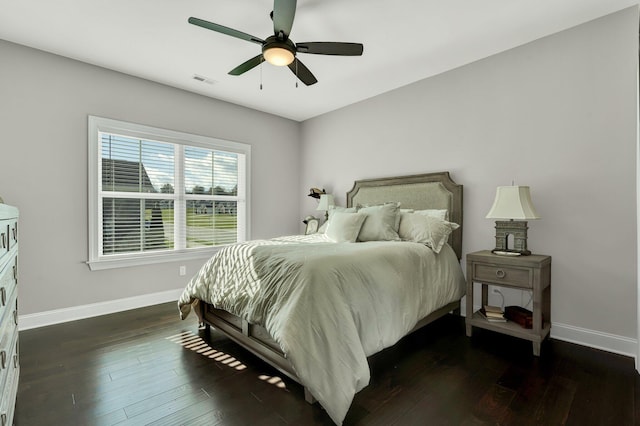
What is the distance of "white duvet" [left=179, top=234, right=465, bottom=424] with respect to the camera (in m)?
1.63

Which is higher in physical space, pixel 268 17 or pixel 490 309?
pixel 268 17

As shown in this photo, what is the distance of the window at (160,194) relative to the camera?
11.1 feet

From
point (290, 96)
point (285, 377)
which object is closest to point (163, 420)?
point (285, 377)

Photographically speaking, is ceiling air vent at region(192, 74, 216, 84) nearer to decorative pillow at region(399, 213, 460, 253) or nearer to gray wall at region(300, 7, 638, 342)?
gray wall at region(300, 7, 638, 342)

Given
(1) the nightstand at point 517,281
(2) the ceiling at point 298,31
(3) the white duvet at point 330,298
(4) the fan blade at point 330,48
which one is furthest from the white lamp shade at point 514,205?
(4) the fan blade at point 330,48

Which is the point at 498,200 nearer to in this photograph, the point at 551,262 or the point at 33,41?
the point at 551,262

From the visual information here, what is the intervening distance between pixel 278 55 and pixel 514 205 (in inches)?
86.6

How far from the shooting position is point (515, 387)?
1906 millimetres

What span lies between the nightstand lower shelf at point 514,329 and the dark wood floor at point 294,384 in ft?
0.38

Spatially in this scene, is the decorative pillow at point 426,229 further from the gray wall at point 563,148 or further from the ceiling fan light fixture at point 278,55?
the ceiling fan light fixture at point 278,55

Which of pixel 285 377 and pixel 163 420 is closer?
pixel 163 420

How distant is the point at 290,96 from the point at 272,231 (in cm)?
206

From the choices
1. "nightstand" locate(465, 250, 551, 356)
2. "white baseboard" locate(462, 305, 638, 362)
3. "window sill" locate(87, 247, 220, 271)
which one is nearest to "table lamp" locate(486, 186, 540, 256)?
"nightstand" locate(465, 250, 551, 356)

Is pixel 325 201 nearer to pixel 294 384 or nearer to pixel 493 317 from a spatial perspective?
pixel 493 317
